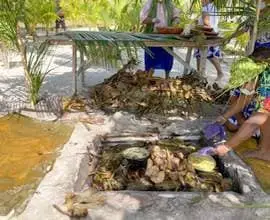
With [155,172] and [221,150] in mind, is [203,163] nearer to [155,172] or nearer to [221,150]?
[221,150]

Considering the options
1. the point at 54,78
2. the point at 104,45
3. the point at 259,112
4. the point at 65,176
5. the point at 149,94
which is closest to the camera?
the point at 65,176

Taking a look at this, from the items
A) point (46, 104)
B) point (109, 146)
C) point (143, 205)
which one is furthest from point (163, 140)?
point (46, 104)

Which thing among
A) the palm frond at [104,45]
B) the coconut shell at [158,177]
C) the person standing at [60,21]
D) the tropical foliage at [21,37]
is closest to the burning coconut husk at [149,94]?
the palm frond at [104,45]

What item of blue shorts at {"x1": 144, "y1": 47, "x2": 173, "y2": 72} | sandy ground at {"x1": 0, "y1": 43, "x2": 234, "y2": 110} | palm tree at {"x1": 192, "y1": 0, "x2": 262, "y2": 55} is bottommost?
sandy ground at {"x1": 0, "y1": 43, "x2": 234, "y2": 110}

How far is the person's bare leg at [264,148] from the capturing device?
10.8ft

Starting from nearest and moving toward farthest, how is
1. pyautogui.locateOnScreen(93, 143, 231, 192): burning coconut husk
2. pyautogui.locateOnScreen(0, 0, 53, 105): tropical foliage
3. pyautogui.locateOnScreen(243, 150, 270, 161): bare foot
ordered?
1. pyautogui.locateOnScreen(93, 143, 231, 192): burning coconut husk
2. pyautogui.locateOnScreen(243, 150, 270, 161): bare foot
3. pyautogui.locateOnScreen(0, 0, 53, 105): tropical foliage

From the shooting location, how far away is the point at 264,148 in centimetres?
333

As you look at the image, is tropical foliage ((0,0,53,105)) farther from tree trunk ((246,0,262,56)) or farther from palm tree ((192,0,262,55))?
tree trunk ((246,0,262,56))

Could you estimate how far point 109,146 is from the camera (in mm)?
3549

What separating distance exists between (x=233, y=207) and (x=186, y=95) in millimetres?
2296

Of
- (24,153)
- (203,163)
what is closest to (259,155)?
(203,163)

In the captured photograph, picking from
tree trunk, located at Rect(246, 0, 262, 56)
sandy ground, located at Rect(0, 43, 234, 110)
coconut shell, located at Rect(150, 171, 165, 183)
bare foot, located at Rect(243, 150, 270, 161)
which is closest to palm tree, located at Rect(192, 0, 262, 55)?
tree trunk, located at Rect(246, 0, 262, 56)

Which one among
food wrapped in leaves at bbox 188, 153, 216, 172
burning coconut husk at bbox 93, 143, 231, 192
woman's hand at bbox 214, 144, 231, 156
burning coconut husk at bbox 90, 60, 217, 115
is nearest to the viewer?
burning coconut husk at bbox 93, 143, 231, 192

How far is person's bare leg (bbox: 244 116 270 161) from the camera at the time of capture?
3.29m
